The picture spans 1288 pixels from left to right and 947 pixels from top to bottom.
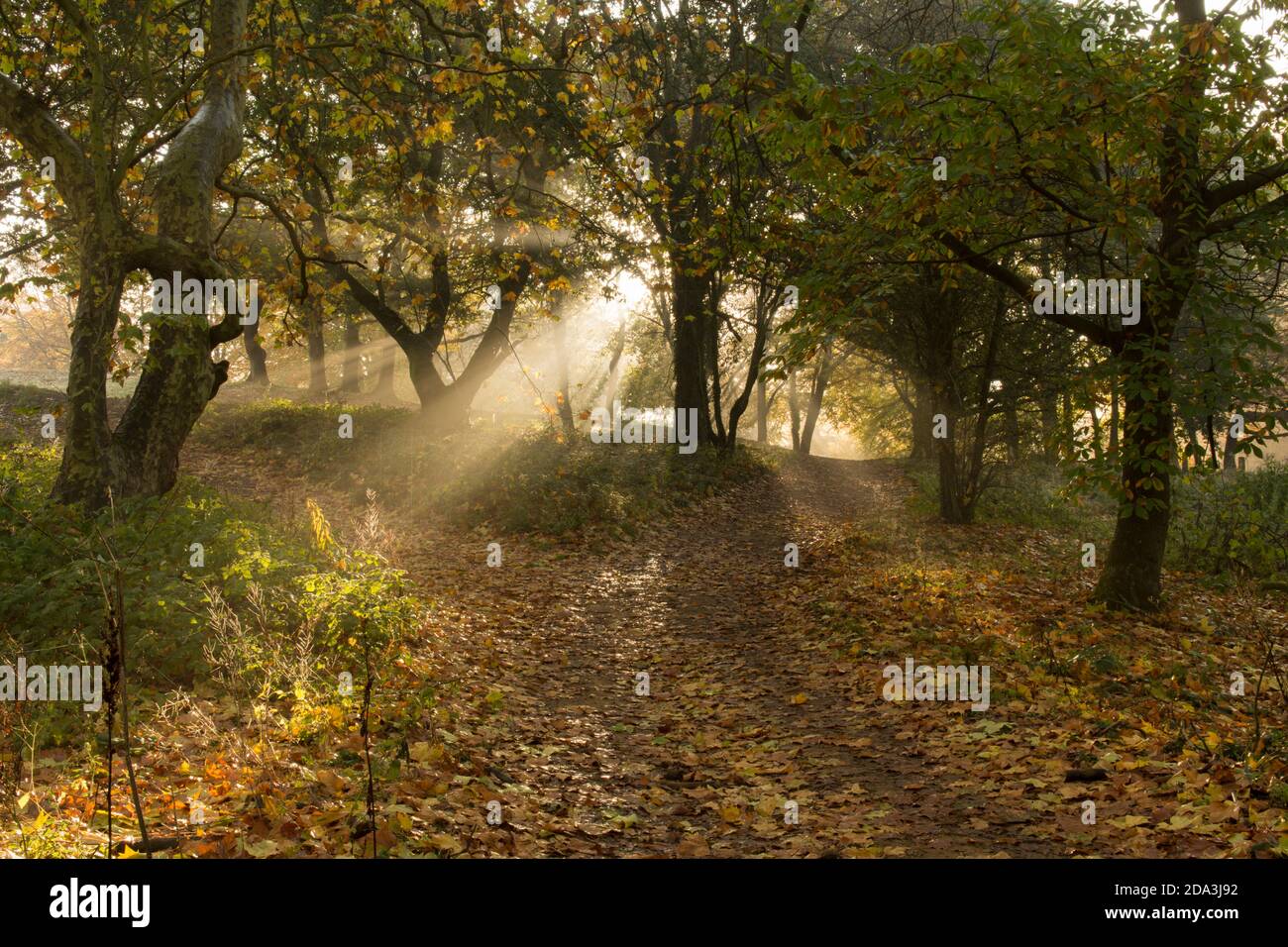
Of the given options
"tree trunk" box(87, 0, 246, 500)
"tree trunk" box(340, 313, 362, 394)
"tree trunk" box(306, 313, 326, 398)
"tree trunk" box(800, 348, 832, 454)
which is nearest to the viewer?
"tree trunk" box(87, 0, 246, 500)

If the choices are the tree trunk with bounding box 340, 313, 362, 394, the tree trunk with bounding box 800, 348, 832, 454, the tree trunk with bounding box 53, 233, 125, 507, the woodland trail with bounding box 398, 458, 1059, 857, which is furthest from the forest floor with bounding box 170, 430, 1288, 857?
the tree trunk with bounding box 800, 348, 832, 454

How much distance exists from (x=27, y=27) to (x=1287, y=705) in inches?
609

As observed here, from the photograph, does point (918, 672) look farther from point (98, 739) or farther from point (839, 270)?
point (98, 739)

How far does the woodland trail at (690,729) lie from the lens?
15.5 ft

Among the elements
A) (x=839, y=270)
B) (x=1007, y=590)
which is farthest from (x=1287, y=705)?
(x=839, y=270)

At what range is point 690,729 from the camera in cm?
673

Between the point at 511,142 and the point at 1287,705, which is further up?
the point at 511,142

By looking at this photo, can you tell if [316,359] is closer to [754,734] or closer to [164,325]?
[164,325]

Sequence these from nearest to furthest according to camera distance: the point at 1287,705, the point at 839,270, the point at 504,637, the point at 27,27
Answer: the point at 1287,705 → the point at 839,270 → the point at 504,637 → the point at 27,27

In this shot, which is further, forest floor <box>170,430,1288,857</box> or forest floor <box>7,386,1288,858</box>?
forest floor <box>170,430,1288,857</box>

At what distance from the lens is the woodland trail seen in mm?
4723

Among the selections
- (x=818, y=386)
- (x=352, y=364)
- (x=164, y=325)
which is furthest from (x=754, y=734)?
(x=818, y=386)

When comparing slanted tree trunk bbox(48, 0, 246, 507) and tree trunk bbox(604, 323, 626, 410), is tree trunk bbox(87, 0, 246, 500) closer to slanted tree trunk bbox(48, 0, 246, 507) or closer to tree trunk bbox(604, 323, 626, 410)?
slanted tree trunk bbox(48, 0, 246, 507)

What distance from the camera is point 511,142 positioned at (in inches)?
794
